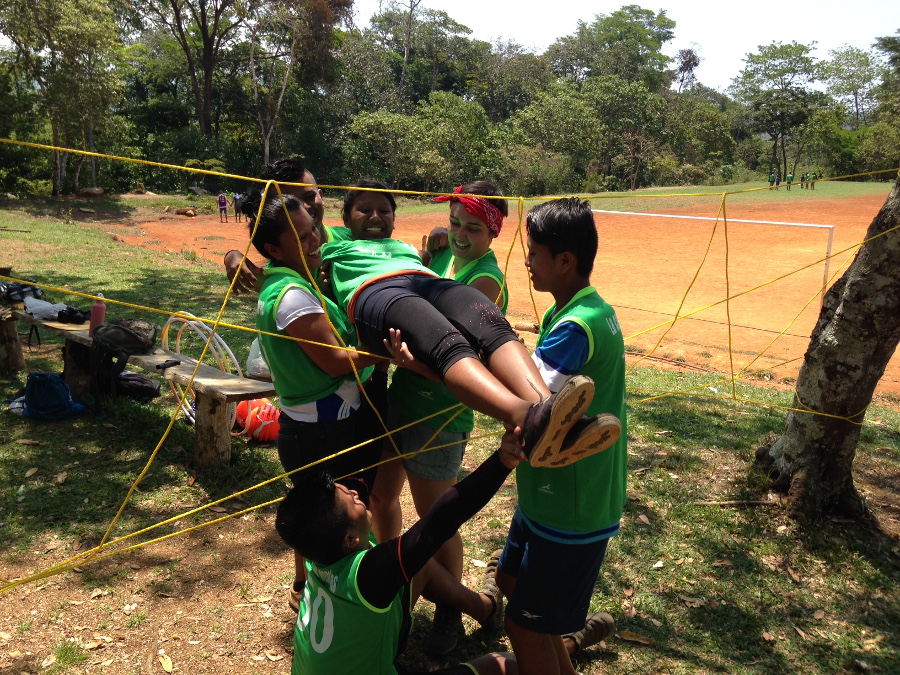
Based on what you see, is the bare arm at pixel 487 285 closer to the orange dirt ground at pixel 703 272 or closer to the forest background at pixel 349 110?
the orange dirt ground at pixel 703 272

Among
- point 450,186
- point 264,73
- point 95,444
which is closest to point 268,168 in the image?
point 95,444

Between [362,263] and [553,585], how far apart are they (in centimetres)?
132

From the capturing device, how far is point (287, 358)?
2.39 metres

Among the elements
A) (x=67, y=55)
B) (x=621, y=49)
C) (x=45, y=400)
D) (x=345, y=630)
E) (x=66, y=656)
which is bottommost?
(x=66, y=656)

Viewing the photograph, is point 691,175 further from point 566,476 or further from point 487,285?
point 566,476

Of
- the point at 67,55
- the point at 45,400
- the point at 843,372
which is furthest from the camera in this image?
the point at 67,55

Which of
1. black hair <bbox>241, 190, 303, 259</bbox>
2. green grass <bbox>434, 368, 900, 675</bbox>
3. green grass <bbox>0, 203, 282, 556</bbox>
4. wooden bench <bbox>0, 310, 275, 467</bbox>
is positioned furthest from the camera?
wooden bench <bbox>0, 310, 275, 467</bbox>

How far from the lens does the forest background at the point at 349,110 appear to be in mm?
23125

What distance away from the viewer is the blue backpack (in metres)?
4.84

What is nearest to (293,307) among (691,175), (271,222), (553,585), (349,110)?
(271,222)

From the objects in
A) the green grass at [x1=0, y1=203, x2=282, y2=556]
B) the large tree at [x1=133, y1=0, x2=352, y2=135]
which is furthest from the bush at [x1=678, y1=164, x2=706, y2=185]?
the green grass at [x1=0, y1=203, x2=282, y2=556]

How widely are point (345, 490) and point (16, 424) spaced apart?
390cm

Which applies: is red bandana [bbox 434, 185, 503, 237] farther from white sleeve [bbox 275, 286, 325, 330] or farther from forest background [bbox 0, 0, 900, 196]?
forest background [bbox 0, 0, 900, 196]

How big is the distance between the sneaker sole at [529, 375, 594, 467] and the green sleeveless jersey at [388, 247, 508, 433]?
858 mm
